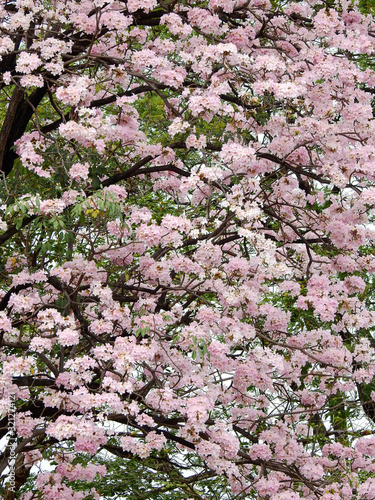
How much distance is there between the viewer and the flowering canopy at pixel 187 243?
179 inches

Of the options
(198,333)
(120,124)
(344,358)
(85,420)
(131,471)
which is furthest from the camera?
(131,471)

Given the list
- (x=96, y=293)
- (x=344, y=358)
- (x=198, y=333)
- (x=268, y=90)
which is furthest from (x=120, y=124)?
(x=344, y=358)

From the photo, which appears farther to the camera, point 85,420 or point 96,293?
point 96,293

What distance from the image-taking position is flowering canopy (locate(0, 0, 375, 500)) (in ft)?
15.0

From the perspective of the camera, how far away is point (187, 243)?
548 cm

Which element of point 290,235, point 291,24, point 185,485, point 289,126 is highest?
point 291,24

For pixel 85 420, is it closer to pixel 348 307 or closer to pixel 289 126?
pixel 348 307

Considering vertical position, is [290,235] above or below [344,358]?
above

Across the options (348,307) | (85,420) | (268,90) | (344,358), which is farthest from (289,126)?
(85,420)

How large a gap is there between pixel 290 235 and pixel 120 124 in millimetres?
1801

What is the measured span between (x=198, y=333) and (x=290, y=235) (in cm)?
209

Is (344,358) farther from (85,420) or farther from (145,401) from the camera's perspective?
(85,420)

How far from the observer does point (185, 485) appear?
5.74m

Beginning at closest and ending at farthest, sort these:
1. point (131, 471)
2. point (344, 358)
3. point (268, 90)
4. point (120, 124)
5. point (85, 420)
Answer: point (85, 420)
point (268, 90)
point (344, 358)
point (120, 124)
point (131, 471)
